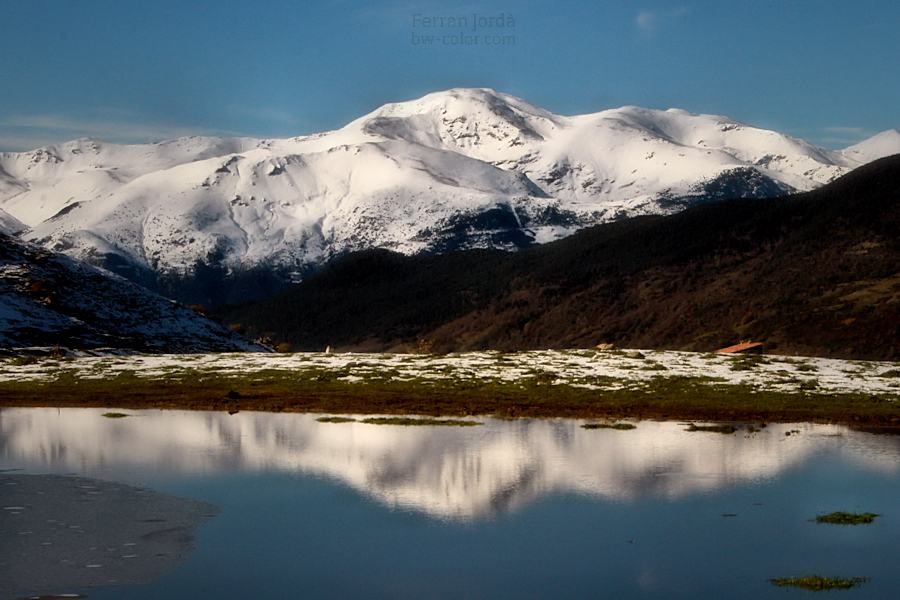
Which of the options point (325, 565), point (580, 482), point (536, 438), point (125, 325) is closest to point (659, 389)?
point (536, 438)

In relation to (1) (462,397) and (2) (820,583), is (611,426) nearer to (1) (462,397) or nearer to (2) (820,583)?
(1) (462,397)

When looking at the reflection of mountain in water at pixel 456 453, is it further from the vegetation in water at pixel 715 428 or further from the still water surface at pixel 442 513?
the vegetation in water at pixel 715 428

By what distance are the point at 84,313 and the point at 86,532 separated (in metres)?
76.6

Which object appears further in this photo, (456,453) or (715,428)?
(715,428)

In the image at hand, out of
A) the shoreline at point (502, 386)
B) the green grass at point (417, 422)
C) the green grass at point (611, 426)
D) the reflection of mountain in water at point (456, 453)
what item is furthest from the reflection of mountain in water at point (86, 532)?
the shoreline at point (502, 386)

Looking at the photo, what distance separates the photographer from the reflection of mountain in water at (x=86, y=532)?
2030 centimetres

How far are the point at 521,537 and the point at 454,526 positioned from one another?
1.85m

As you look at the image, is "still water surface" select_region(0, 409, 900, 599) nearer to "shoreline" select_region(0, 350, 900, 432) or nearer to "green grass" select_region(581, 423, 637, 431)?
"green grass" select_region(581, 423, 637, 431)

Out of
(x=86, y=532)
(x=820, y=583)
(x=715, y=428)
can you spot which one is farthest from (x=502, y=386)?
(x=820, y=583)

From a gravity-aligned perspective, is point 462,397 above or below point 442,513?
above

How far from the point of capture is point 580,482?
97.9 feet

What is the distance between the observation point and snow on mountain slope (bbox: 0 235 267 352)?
88.2 metres

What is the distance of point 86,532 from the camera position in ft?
77.0

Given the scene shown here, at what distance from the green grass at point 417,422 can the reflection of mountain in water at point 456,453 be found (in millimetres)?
1032
